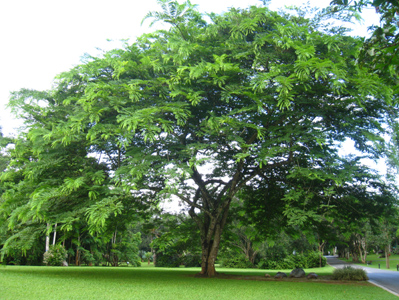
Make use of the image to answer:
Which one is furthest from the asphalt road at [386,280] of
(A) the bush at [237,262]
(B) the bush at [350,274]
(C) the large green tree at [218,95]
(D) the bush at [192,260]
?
(D) the bush at [192,260]

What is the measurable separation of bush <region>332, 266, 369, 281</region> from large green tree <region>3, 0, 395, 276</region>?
5.48 metres

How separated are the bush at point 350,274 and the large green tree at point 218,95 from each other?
18.0 ft

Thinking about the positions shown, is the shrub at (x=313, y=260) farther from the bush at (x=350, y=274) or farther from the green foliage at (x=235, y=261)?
the bush at (x=350, y=274)

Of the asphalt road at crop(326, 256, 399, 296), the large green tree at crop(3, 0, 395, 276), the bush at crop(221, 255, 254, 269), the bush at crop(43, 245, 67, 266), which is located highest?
the large green tree at crop(3, 0, 395, 276)

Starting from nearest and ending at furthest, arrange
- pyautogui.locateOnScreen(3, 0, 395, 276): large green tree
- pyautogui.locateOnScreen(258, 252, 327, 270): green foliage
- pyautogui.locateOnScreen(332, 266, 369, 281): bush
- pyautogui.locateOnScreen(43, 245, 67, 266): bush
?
pyautogui.locateOnScreen(3, 0, 395, 276): large green tree → pyautogui.locateOnScreen(332, 266, 369, 281): bush → pyautogui.locateOnScreen(43, 245, 67, 266): bush → pyautogui.locateOnScreen(258, 252, 327, 270): green foliage

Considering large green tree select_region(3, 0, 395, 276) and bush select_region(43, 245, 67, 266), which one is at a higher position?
large green tree select_region(3, 0, 395, 276)

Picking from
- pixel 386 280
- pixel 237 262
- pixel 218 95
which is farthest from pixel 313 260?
pixel 218 95

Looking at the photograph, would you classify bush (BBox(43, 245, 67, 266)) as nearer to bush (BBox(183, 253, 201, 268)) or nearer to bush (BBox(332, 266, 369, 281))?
bush (BBox(183, 253, 201, 268))

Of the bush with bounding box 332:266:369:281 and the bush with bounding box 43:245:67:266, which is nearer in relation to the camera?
the bush with bounding box 332:266:369:281

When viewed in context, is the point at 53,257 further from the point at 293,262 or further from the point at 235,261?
the point at 293,262

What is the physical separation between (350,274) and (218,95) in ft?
32.7

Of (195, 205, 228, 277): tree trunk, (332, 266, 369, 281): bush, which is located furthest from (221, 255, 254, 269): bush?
(332, 266, 369, 281): bush

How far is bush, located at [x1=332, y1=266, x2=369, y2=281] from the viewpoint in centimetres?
1401

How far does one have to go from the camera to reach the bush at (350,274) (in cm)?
1401
